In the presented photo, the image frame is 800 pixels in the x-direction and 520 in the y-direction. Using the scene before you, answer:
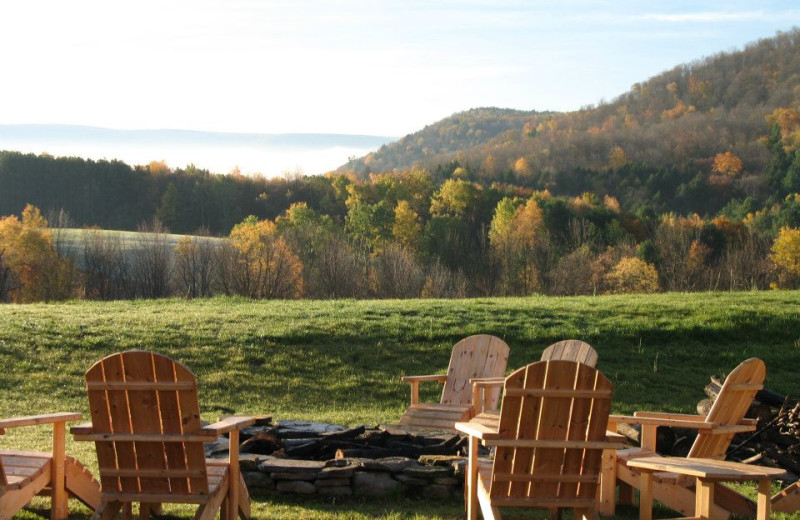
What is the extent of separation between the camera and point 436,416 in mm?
7719

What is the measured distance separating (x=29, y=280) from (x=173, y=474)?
4334 centimetres

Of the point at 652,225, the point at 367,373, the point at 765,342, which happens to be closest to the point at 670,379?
the point at 765,342

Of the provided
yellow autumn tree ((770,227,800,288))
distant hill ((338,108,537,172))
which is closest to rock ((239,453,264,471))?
yellow autumn tree ((770,227,800,288))

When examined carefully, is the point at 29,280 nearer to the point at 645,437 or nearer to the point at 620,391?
the point at 620,391

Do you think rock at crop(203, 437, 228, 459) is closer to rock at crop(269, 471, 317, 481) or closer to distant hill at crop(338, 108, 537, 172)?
rock at crop(269, 471, 317, 481)

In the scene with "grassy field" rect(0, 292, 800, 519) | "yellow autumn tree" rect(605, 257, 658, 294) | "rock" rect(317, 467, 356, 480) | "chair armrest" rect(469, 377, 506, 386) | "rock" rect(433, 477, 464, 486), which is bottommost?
"yellow autumn tree" rect(605, 257, 658, 294)

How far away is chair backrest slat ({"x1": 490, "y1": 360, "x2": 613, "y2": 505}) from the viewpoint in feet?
15.1

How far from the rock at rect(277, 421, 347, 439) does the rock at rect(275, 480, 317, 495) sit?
0.85 meters

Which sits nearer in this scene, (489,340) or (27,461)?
(27,461)

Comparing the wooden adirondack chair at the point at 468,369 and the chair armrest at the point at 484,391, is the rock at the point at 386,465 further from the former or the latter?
the wooden adirondack chair at the point at 468,369

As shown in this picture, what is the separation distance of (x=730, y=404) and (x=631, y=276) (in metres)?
40.2

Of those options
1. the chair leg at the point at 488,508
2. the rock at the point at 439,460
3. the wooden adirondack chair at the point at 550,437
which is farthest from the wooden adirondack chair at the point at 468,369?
the wooden adirondack chair at the point at 550,437

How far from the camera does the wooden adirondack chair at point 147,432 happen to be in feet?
15.1

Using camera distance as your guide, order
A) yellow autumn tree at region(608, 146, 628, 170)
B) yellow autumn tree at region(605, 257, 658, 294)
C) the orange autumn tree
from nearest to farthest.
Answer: the orange autumn tree < yellow autumn tree at region(605, 257, 658, 294) < yellow autumn tree at region(608, 146, 628, 170)
